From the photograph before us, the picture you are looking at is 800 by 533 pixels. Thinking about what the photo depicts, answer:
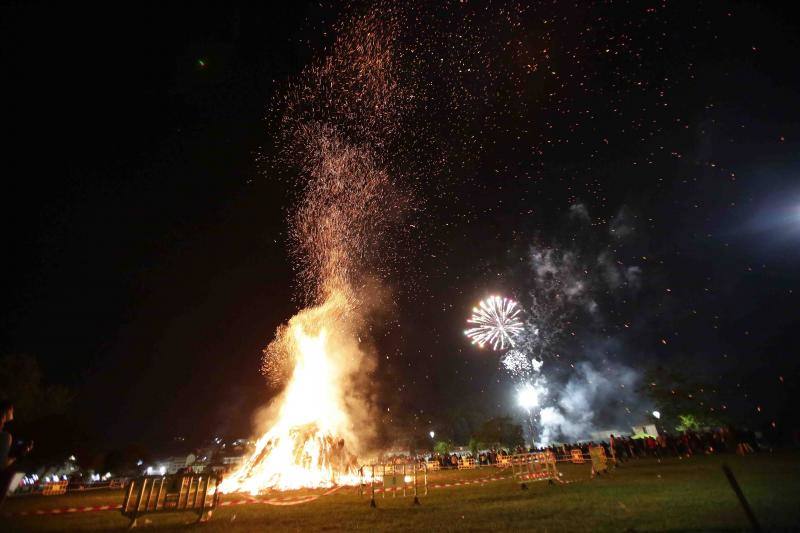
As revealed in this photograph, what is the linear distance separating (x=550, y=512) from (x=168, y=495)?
34.7ft

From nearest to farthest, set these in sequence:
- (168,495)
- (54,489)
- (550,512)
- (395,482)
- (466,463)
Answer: (550,512), (168,495), (395,482), (54,489), (466,463)

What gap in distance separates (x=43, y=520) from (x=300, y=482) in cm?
1454

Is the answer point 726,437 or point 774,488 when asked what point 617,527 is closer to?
point 774,488

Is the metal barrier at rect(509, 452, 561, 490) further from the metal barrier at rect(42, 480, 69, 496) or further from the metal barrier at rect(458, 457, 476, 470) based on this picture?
the metal barrier at rect(42, 480, 69, 496)

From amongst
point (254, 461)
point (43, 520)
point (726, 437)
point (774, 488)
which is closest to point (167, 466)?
point (254, 461)

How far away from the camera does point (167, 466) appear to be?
105 metres

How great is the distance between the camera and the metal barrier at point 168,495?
11.5m

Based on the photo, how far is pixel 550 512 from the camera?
9969 mm

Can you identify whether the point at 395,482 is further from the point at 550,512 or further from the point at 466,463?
the point at 466,463

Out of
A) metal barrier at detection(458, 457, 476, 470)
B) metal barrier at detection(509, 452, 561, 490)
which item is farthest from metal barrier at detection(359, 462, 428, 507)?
metal barrier at detection(458, 457, 476, 470)

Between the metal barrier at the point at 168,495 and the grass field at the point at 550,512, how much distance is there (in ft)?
1.66

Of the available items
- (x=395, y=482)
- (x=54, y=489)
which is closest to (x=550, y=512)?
(x=395, y=482)

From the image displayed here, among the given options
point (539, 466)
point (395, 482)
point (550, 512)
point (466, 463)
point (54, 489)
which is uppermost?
point (54, 489)

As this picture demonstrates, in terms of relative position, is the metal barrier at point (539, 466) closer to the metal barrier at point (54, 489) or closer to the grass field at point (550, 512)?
the grass field at point (550, 512)
